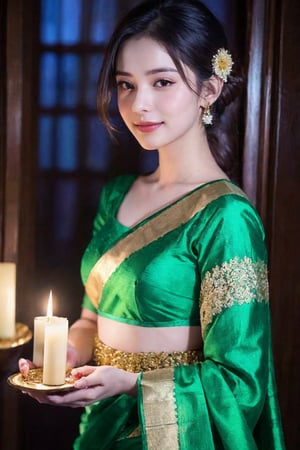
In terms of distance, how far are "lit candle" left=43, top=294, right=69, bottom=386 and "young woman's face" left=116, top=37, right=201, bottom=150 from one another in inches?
17.9

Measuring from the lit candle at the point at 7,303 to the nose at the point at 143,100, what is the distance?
381 mm

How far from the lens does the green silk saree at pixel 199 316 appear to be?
4.36ft

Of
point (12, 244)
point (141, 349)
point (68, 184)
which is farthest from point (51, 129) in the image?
point (141, 349)

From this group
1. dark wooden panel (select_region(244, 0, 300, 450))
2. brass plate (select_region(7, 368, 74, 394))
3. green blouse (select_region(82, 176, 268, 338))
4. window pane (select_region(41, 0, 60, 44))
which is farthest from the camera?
window pane (select_region(41, 0, 60, 44))

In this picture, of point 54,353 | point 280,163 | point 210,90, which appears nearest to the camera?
point 54,353

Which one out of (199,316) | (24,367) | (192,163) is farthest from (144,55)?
(24,367)

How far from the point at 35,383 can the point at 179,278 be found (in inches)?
14.1

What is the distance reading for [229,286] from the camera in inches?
53.0

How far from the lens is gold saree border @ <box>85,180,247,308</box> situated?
57.0 inches

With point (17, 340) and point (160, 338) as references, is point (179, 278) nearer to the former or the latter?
point (160, 338)

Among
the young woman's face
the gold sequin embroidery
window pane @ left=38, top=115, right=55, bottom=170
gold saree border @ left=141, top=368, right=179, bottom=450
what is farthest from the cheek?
window pane @ left=38, top=115, right=55, bottom=170

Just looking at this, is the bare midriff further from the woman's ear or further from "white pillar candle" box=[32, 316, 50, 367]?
the woman's ear

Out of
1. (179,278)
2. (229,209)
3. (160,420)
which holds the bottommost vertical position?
(160,420)

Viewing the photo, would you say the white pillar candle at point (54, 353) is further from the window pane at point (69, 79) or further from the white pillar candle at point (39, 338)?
the window pane at point (69, 79)
